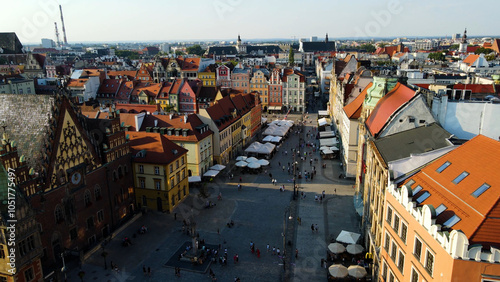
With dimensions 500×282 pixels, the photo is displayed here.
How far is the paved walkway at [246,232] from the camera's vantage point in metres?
38.7

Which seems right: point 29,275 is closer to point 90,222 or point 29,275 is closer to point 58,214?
point 58,214

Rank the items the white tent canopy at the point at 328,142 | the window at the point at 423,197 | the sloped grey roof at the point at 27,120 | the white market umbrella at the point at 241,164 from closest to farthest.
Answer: the window at the point at 423,197, the sloped grey roof at the point at 27,120, the white market umbrella at the point at 241,164, the white tent canopy at the point at 328,142

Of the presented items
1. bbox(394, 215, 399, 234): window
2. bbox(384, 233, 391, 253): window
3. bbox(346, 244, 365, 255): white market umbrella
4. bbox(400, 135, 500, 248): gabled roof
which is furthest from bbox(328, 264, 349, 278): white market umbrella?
bbox(400, 135, 500, 248): gabled roof

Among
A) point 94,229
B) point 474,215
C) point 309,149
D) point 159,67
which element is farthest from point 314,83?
point 474,215

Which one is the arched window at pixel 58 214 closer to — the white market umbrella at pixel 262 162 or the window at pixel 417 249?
the window at pixel 417 249

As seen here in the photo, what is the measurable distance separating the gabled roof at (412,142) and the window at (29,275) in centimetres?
3417

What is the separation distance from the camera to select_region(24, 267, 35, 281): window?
106 feet

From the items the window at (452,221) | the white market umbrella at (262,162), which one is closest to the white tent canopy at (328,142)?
the white market umbrella at (262,162)

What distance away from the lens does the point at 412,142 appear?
119ft

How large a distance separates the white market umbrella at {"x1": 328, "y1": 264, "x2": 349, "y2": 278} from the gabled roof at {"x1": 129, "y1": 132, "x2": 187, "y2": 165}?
26.7m

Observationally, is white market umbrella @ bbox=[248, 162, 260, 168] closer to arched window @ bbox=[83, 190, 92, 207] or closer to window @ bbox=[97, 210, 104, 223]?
window @ bbox=[97, 210, 104, 223]

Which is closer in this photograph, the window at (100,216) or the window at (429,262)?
the window at (429,262)

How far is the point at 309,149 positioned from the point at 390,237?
175 ft

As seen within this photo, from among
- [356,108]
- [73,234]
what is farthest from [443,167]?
[73,234]
